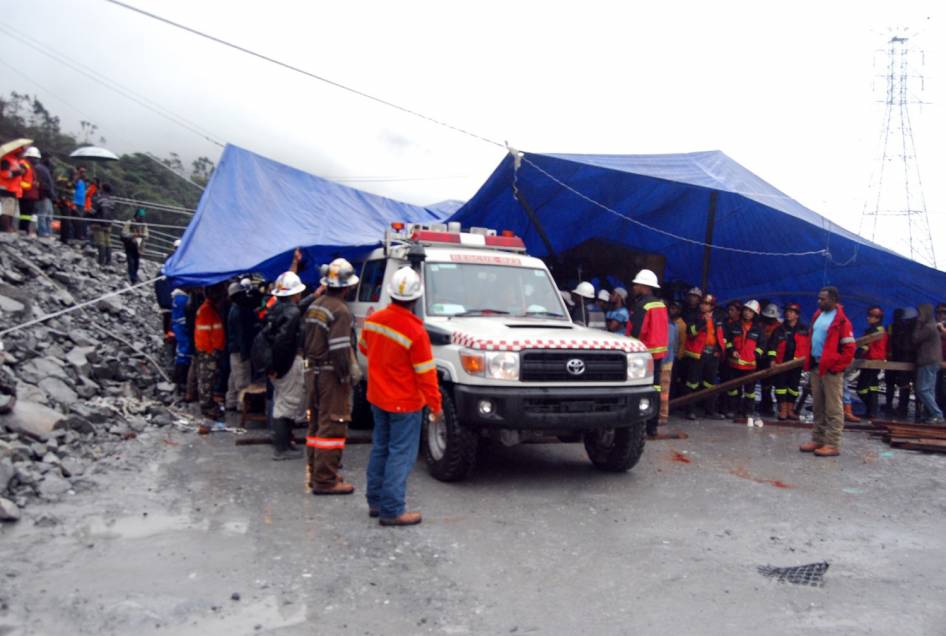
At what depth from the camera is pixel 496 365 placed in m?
5.89

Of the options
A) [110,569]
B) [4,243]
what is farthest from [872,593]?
[4,243]

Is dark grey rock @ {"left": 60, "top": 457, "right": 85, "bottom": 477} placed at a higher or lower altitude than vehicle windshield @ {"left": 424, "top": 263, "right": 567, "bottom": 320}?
lower

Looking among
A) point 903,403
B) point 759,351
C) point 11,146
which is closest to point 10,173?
point 11,146

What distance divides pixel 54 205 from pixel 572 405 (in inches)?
537

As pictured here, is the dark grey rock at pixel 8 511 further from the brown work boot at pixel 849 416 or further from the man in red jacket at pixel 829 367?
the brown work boot at pixel 849 416

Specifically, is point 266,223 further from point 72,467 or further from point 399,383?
point 399,383

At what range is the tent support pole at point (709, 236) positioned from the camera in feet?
33.5

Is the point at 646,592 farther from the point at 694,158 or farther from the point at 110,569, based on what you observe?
the point at 694,158

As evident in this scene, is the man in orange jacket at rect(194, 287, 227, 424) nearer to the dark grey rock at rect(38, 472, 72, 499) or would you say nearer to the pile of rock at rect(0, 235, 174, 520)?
the pile of rock at rect(0, 235, 174, 520)

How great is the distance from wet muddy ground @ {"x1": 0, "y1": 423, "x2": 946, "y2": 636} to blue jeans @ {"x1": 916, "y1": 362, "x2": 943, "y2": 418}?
3878 mm

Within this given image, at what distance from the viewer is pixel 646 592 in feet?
13.8

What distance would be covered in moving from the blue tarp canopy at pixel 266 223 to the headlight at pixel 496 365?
311 centimetres

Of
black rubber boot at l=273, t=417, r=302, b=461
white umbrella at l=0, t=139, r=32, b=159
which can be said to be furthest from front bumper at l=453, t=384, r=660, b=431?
white umbrella at l=0, t=139, r=32, b=159

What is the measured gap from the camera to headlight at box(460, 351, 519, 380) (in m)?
5.88
